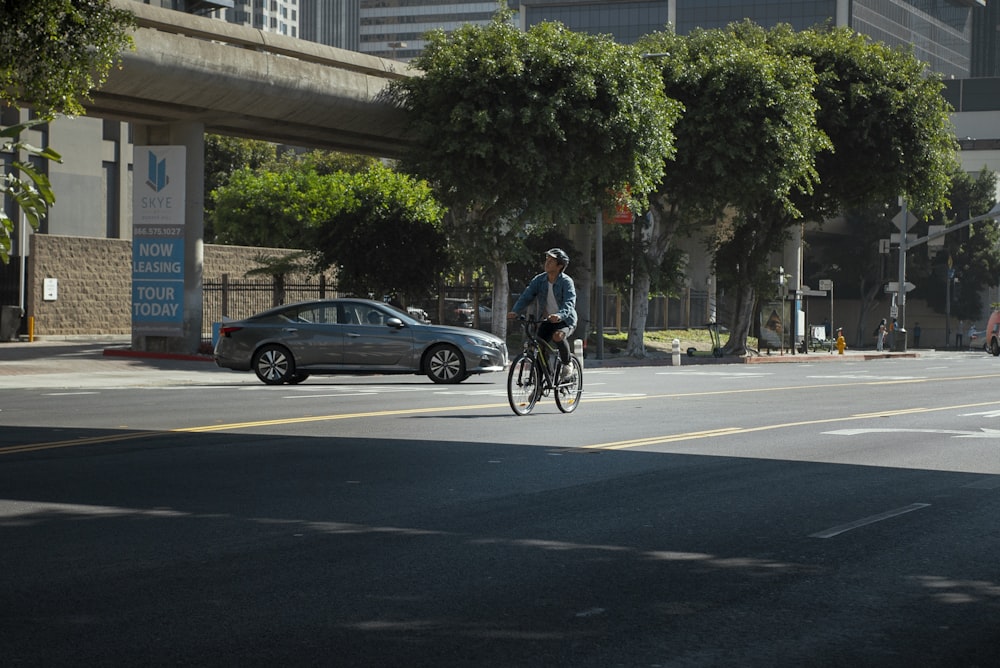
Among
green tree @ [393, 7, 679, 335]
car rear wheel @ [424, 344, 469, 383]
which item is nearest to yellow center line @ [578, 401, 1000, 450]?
car rear wheel @ [424, 344, 469, 383]

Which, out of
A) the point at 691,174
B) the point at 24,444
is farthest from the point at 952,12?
the point at 24,444

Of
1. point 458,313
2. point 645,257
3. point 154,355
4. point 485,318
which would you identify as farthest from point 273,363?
point 485,318

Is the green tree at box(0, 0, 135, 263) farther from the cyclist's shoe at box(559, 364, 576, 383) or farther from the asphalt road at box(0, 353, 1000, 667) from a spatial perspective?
the cyclist's shoe at box(559, 364, 576, 383)

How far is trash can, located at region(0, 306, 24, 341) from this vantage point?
37.3 meters

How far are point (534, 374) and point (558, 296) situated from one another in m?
0.93

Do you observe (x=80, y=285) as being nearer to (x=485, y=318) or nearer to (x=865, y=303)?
(x=485, y=318)

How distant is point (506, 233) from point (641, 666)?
104 ft

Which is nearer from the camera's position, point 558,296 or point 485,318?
point 558,296

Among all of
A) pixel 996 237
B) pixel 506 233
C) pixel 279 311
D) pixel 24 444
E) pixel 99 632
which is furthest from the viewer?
pixel 996 237

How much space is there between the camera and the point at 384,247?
36.8m

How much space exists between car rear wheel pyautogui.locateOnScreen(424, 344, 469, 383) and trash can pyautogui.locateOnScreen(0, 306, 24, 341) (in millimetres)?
18997

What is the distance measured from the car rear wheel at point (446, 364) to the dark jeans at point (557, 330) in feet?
24.3

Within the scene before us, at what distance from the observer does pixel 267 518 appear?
26.7 ft

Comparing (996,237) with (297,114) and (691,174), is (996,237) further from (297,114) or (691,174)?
(297,114)
